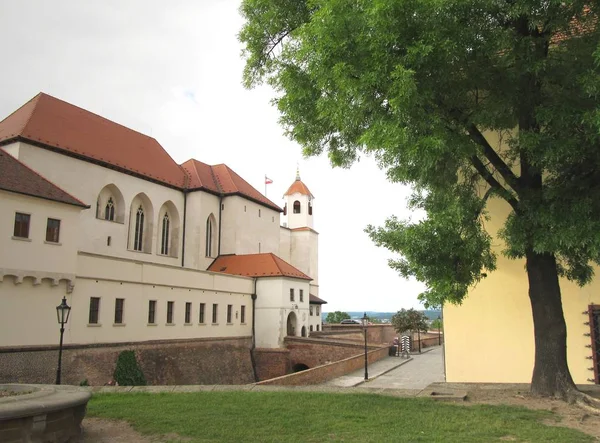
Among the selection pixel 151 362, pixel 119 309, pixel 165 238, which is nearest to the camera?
pixel 119 309

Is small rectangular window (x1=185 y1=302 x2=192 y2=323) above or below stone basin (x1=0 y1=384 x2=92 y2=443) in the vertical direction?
above

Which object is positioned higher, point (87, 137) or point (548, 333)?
point (87, 137)

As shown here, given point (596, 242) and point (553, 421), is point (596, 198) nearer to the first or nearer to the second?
point (596, 242)

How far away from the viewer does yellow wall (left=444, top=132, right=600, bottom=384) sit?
43.3 feet

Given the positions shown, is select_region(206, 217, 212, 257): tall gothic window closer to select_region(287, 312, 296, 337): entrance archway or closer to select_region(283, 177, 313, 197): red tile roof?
select_region(287, 312, 296, 337): entrance archway

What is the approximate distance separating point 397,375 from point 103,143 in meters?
23.8

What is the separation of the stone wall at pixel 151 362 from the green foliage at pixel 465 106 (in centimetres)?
1614

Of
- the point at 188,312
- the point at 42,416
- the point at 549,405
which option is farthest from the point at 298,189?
the point at 42,416

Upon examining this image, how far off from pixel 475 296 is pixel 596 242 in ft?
21.5

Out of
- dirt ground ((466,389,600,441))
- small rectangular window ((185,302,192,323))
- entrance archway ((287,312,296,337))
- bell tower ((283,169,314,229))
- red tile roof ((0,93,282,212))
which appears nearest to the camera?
dirt ground ((466,389,600,441))

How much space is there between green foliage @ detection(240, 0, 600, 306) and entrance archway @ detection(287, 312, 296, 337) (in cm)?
2845

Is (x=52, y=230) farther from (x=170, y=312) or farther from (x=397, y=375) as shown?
(x=397, y=375)

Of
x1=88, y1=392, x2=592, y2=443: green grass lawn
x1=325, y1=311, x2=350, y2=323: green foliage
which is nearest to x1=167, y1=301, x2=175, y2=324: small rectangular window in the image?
x1=88, y1=392, x2=592, y2=443: green grass lawn

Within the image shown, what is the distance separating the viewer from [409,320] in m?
45.5
